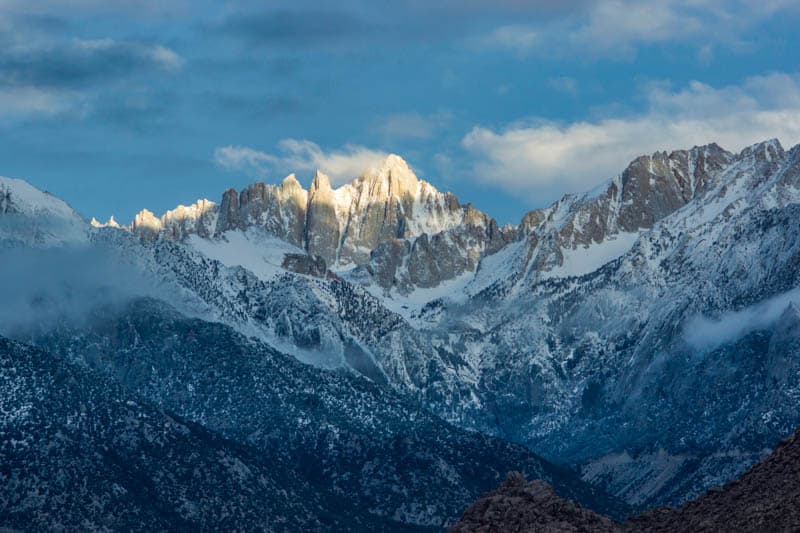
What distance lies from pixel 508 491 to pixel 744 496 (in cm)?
2142

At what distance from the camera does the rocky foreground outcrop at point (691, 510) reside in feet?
440

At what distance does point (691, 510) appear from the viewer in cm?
14750

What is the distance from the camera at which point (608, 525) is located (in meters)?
142

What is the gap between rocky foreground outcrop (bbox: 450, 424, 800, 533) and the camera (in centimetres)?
13400

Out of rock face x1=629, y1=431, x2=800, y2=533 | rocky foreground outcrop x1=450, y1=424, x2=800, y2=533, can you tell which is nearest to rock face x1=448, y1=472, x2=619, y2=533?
rocky foreground outcrop x1=450, y1=424, x2=800, y2=533

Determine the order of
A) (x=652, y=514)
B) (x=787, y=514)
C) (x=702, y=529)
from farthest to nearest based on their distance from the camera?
(x=652, y=514) → (x=702, y=529) → (x=787, y=514)

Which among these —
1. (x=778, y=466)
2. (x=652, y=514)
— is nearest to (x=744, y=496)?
(x=778, y=466)

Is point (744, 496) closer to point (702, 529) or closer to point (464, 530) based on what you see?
point (702, 529)

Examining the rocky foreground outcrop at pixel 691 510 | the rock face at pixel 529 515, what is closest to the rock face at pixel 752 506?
the rocky foreground outcrop at pixel 691 510

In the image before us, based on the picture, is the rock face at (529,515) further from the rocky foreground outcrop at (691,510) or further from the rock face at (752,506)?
the rock face at (752,506)

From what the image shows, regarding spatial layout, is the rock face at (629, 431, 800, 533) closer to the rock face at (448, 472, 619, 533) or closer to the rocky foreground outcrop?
the rocky foreground outcrop

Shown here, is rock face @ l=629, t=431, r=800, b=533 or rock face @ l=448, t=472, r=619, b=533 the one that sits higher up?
rock face @ l=448, t=472, r=619, b=533

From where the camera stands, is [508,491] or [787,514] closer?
[787,514]

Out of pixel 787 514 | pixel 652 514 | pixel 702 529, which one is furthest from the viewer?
pixel 652 514
